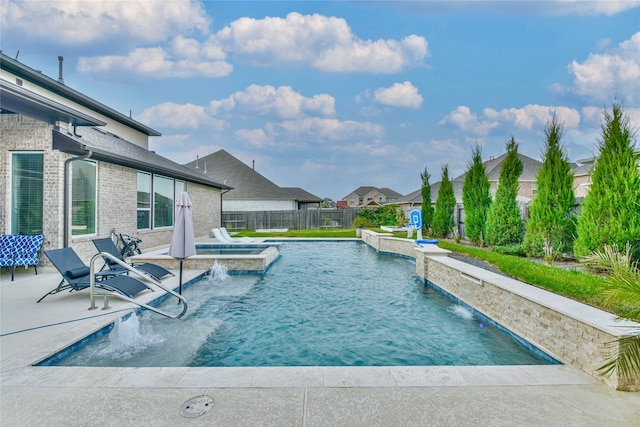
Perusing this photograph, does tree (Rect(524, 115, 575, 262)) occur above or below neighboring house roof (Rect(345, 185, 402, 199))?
below

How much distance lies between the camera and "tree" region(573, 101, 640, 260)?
671cm

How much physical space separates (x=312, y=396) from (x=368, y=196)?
3065 inches

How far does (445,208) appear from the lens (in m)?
16.1

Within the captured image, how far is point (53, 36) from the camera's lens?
12406mm

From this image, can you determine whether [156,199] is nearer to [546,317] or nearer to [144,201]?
[144,201]

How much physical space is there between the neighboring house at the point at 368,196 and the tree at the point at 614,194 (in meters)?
69.6

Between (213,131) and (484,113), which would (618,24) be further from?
(213,131)

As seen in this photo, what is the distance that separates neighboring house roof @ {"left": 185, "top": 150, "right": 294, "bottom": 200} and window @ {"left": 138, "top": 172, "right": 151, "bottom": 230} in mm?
17310

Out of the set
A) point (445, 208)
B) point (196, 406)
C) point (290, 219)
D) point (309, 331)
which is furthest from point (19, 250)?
point (290, 219)

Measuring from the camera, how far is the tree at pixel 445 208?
16.0 m

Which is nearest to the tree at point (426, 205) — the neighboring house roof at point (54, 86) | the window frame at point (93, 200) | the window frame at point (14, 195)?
the window frame at point (93, 200)

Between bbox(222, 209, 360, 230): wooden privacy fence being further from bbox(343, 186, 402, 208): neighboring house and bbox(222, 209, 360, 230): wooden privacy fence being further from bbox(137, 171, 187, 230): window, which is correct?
bbox(343, 186, 402, 208): neighboring house

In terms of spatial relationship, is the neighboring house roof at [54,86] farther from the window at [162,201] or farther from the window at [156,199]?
the window at [162,201]

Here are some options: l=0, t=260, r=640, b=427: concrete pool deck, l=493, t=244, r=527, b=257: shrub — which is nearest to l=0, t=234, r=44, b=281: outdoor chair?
l=0, t=260, r=640, b=427: concrete pool deck
